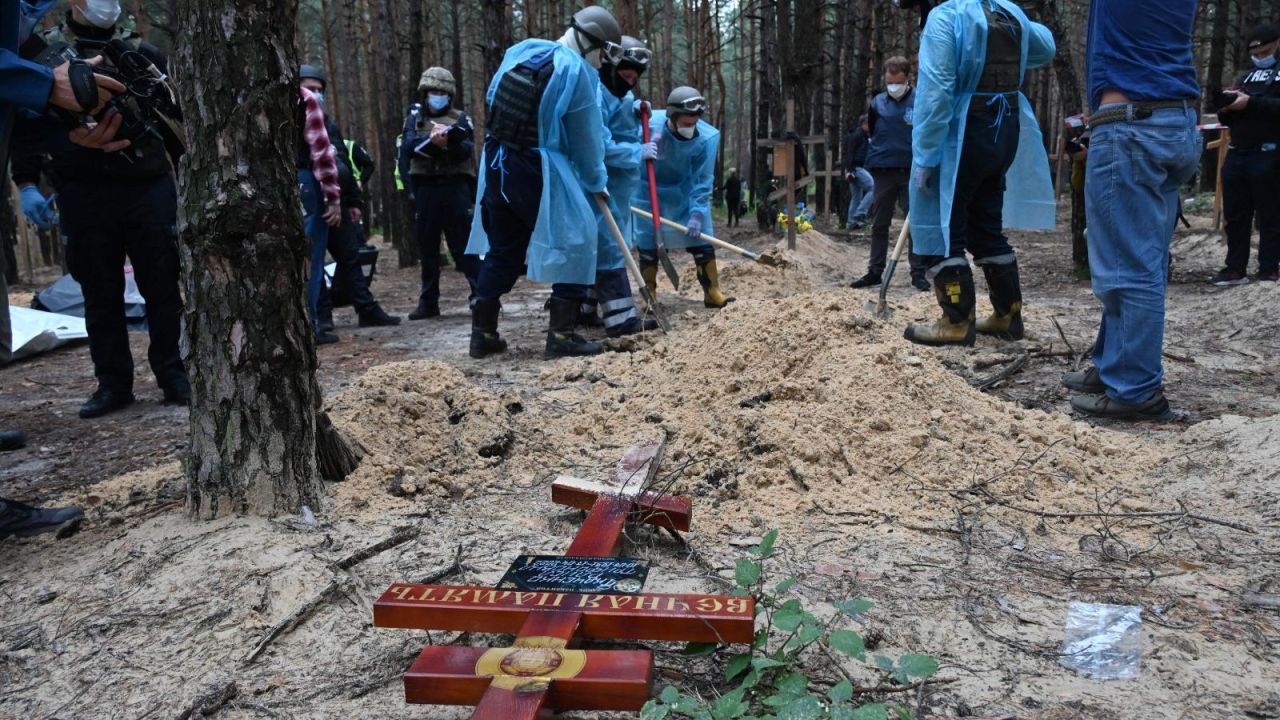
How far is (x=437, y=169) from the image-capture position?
7.34 metres

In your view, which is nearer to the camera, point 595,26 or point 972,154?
point 972,154

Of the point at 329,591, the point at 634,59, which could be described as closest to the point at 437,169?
the point at 634,59

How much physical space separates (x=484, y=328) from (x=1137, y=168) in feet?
12.2

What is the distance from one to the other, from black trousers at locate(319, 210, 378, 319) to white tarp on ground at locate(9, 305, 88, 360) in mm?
1788

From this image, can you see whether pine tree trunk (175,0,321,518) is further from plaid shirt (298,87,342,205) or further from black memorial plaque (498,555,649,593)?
plaid shirt (298,87,342,205)

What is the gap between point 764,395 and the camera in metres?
3.60

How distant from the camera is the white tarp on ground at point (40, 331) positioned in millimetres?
6562

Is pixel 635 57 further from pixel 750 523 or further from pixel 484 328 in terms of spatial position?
pixel 750 523

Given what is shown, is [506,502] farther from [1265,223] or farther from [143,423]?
[1265,223]

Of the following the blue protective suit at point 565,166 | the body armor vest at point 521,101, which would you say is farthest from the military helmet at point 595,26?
the body armor vest at point 521,101

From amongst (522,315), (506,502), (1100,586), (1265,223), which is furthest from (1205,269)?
(506,502)

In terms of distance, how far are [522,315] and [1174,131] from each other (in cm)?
523

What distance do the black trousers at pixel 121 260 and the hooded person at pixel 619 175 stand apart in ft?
8.38

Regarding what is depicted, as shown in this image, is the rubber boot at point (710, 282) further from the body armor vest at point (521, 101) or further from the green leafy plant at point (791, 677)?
the green leafy plant at point (791, 677)
